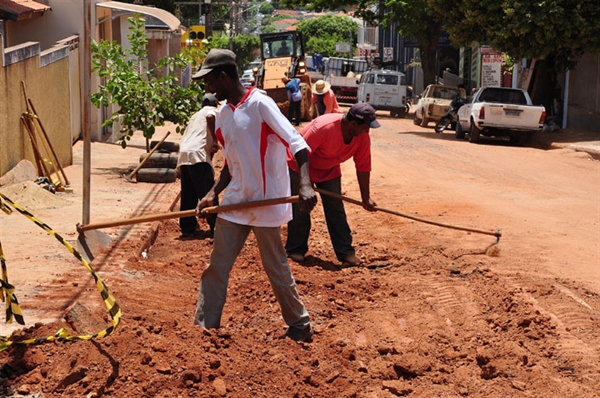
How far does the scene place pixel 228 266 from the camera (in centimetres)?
604

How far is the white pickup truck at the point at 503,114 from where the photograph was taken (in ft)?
77.9

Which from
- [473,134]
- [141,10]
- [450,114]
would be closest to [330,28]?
[450,114]

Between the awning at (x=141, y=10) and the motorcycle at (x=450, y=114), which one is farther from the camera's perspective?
the motorcycle at (x=450, y=114)

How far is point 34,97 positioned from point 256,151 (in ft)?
31.7

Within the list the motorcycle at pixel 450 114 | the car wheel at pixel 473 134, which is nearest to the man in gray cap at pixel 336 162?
the car wheel at pixel 473 134

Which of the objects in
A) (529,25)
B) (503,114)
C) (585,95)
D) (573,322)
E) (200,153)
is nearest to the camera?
(573,322)

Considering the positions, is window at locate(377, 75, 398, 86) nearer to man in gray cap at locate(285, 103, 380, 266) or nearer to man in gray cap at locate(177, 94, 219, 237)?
man in gray cap at locate(177, 94, 219, 237)

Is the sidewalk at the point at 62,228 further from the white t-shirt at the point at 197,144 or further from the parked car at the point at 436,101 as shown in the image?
the parked car at the point at 436,101

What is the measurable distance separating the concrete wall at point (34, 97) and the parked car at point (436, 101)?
1566 centimetres

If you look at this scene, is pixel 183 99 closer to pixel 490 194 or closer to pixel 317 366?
pixel 490 194

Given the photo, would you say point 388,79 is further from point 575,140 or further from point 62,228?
point 62,228

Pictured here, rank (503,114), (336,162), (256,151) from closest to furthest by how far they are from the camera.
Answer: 1. (256,151)
2. (336,162)
3. (503,114)

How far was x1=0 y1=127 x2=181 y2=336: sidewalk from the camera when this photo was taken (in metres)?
7.31

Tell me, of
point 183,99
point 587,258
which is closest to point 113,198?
point 183,99
